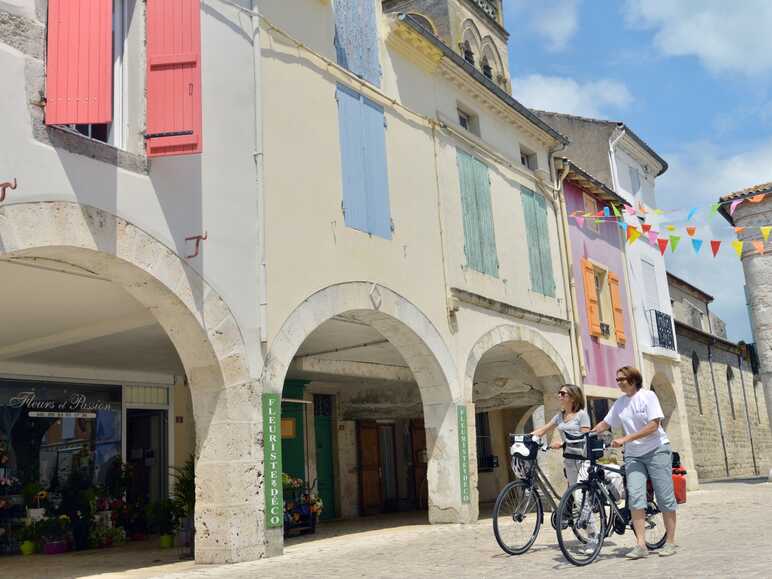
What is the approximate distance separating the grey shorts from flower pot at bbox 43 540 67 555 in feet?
24.1

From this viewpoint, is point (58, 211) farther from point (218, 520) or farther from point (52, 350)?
point (52, 350)

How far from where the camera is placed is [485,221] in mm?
12125

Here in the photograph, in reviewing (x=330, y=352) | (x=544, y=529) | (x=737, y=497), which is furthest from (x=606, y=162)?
(x=544, y=529)

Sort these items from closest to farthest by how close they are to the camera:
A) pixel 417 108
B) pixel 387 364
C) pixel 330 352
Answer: pixel 417 108, pixel 330 352, pixel 387 364

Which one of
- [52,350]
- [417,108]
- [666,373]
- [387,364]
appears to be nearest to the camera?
[52,350]

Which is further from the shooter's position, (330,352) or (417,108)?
(330,352)

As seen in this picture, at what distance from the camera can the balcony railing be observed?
17.4 metres

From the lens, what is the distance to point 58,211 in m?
5.97

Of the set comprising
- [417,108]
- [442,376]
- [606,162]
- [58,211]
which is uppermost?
[606,162]

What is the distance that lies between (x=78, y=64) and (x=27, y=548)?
662 centimetres

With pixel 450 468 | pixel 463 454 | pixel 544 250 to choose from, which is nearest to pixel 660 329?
pixel 544 250

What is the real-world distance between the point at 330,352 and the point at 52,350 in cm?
390

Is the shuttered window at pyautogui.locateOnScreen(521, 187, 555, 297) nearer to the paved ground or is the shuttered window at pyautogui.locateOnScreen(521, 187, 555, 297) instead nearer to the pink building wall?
the pink building wall

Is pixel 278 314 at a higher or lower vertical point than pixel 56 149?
lower
